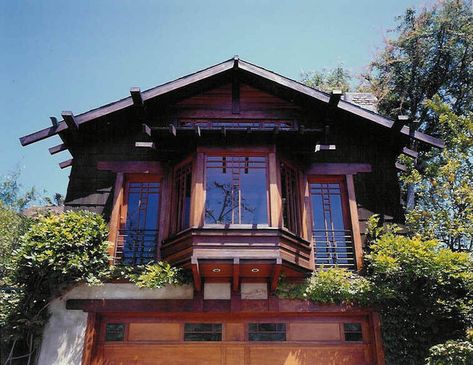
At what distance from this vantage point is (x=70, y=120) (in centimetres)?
967

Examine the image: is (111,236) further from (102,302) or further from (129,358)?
(129,358)

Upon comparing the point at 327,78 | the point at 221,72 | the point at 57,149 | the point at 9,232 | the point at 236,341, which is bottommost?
the point at 236,341

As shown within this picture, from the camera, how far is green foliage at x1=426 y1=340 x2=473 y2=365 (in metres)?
7.32

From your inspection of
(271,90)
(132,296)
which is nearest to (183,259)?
(132,296)

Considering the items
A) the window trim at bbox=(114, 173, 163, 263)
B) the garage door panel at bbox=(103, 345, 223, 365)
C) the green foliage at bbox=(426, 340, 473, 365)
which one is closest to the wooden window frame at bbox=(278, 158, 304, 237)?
the window trim at bbox=(114, 173, 163, 263)

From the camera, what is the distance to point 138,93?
9820mm

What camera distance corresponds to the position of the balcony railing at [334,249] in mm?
9422

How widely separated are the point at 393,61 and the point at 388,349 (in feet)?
41.4

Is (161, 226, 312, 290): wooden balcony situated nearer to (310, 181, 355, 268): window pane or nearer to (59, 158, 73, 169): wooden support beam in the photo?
(310, 181, 355, 268): window pane

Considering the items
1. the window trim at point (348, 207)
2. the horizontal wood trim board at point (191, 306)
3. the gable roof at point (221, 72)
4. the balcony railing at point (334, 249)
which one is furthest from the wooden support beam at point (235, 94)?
the horizontal wood trim board at point (191, 306)

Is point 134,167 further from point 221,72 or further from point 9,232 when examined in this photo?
point 9,232

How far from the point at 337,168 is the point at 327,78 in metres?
13.2

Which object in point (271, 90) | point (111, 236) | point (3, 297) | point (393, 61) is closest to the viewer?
point (3, 297)

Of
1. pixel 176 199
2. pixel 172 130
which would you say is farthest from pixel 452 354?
pixel 172 130
